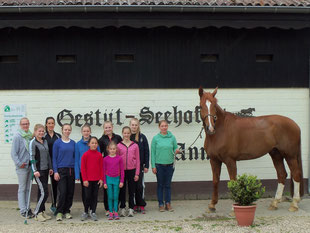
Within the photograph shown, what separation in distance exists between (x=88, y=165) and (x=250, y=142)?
3187mm

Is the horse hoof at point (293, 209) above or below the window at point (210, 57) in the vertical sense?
below

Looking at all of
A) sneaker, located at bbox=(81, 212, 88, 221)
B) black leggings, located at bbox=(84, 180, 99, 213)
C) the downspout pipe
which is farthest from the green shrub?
the downspout pipe

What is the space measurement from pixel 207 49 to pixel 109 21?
7.75 ft

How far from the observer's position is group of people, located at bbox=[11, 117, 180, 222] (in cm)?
737

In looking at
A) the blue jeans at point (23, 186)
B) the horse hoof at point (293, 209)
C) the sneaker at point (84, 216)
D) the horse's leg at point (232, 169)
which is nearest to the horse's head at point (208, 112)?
the horse's leg at point (232, 169)

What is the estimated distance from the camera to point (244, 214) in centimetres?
678

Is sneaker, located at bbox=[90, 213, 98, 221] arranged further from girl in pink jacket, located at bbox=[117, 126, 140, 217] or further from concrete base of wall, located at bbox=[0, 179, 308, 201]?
concrete base of wall, located at bbox=[0, 179, 308, 201]

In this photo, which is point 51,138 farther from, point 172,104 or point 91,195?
point 172,104

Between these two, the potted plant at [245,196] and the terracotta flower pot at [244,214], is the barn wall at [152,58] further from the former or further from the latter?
the terracotta flower pot at [244,214]

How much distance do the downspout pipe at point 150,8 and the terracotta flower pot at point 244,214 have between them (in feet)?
13.6

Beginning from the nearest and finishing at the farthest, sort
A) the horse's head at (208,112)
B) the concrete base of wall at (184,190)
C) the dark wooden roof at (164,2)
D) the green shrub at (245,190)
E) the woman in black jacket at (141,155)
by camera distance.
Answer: the green shrub at (245,190), the horse's head at (208,112), the woman in black jacket at (141,155), the dark wooden roof at (164,2), the concrete base of wall at (184,190)

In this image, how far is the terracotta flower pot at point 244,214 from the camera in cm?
677

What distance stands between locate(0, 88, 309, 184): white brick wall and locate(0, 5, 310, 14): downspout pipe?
1815 mm

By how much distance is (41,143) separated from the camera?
24.5 feet
